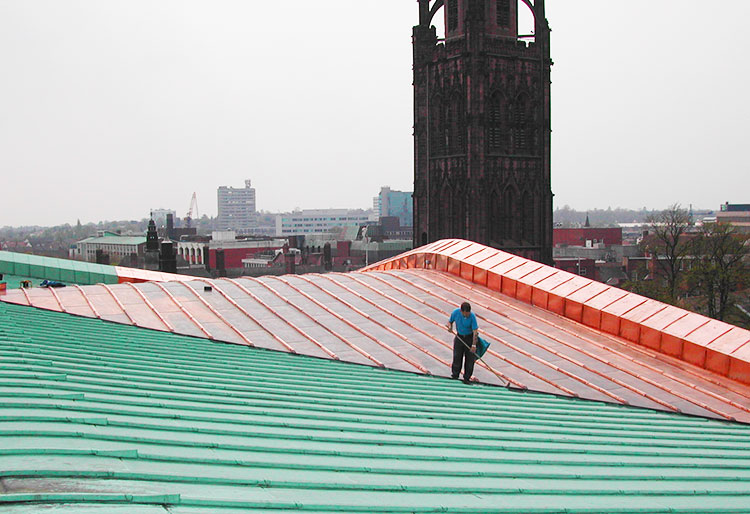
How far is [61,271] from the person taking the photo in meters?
29.7

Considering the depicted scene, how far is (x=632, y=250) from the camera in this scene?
363 ft

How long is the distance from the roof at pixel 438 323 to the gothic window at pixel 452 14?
39671mm

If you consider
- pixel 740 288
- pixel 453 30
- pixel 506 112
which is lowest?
pixel 740 288

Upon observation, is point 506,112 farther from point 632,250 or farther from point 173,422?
point 632,250

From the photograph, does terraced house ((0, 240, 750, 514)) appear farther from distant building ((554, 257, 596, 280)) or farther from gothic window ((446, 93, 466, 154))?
distant building ((554, 257, 596, 280))

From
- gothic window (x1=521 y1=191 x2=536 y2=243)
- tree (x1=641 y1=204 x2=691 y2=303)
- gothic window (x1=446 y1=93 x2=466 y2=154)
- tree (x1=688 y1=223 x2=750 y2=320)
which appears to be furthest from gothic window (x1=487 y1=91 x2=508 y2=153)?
tree (x1=688 y1=223 x2=750 y2=320)

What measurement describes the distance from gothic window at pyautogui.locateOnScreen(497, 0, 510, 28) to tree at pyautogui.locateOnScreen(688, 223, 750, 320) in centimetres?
2030

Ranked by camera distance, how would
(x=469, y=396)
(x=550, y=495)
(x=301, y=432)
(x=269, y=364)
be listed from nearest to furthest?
1. (x=550, y=495)
2. (x=301, y=432)
3. (x=469, y=396)
4. (x=269, y=364)

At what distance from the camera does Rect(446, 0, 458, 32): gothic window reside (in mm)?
55062

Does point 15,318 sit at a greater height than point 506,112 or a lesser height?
lesser

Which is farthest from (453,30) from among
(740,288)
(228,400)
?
(228,400)

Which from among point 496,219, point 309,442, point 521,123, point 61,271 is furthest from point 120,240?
point 309,442

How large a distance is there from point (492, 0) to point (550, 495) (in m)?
52.0

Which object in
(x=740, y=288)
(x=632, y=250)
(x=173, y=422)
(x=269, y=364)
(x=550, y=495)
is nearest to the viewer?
(x=550, y=495)
